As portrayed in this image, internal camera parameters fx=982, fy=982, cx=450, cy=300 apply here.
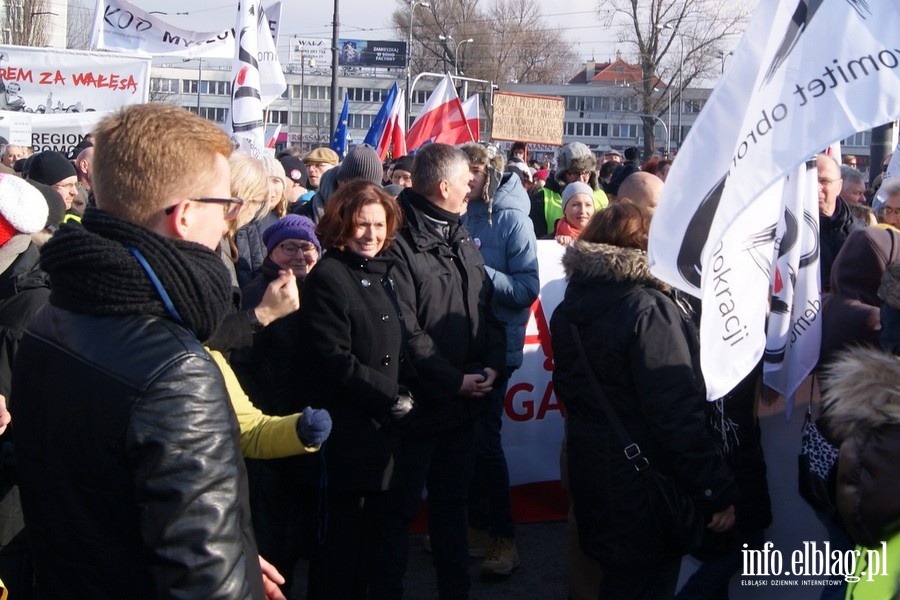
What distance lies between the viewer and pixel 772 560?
4.09 m

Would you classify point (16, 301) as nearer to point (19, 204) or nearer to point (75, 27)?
point (19, 204)

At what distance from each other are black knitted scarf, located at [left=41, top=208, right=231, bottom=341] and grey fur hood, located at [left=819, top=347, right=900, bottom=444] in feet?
4.03

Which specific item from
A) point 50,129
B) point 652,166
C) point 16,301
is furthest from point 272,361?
point 50,129

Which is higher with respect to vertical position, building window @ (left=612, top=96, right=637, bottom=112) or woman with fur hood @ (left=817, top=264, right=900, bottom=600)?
building window @ (left=612, top=96, right=637, bottom=112)

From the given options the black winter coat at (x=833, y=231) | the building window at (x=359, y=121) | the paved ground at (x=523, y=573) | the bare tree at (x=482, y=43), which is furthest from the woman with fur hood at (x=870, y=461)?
the building window at (x=359, y=121)

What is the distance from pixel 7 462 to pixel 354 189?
1577 mm

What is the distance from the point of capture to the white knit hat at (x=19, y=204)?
3.21 meters

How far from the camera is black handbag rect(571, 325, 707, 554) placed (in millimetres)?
3250

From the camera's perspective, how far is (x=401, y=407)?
3.75m

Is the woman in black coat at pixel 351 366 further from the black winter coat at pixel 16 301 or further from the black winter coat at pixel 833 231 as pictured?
the black winter coat at pixel 833 231

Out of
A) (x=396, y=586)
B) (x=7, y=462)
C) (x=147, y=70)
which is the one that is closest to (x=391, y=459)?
(x=396, y=586)

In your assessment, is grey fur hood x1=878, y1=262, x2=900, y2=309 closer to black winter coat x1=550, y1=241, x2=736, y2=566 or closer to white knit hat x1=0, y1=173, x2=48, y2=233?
black winter coat x1=550, y1=241, x2=736, y2=566

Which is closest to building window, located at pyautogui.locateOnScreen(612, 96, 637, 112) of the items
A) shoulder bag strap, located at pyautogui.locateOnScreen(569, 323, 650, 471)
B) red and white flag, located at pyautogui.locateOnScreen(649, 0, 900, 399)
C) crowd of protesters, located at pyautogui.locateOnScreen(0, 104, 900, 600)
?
crowd of protesters, located at pyautogui.locateOnScreen(0, 104, 900, 600)

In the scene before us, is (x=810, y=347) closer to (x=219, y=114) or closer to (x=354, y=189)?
(x=354, y=189)
